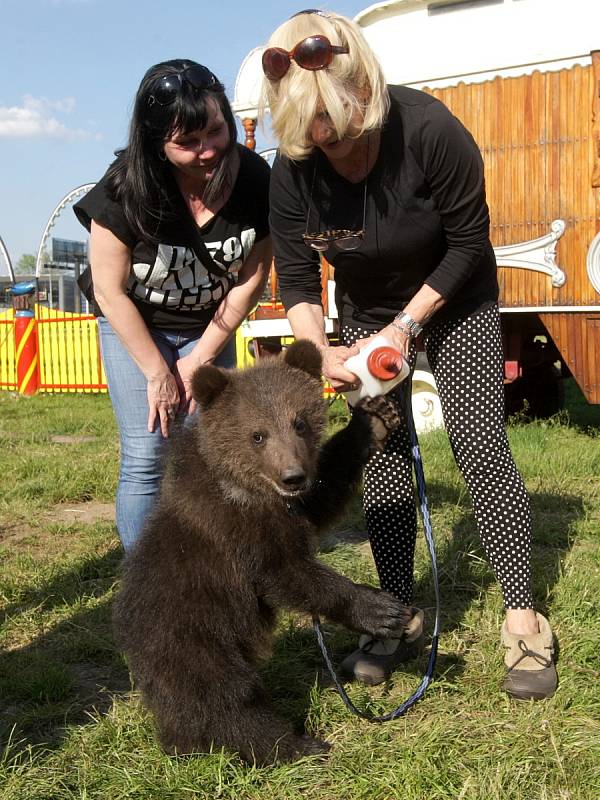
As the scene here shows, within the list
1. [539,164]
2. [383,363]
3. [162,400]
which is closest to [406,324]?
[383,363]

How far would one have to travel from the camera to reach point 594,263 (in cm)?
812

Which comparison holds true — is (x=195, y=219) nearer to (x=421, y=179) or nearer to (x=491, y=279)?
(x=421, y=179)

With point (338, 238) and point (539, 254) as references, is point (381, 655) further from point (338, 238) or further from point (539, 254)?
point (539, 254)

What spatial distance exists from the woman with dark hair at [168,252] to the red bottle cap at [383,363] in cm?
93

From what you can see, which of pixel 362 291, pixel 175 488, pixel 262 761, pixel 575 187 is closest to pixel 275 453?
pixel 175 488

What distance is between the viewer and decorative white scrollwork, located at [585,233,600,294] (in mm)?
8094

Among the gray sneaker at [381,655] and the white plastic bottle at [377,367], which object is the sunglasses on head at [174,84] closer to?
the white plastic bottle at [377,367]

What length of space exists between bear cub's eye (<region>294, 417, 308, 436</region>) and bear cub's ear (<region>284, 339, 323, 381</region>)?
0.22 meters

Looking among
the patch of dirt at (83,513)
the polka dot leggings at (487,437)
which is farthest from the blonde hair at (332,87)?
the patch of dirt at (83,513)

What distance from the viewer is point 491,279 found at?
361cm

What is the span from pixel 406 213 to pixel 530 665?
1.90 m

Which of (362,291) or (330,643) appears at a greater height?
(362,291)

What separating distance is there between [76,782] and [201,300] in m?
2.08

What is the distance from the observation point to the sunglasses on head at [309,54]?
9.63 feet
